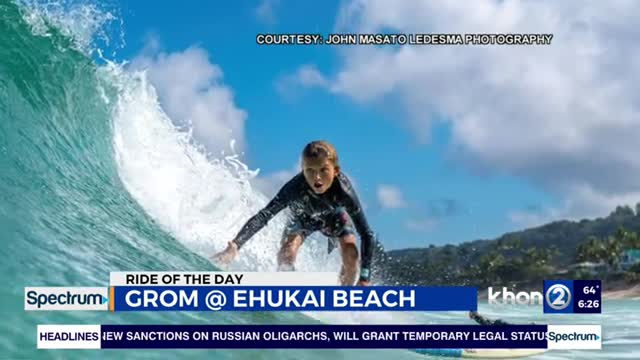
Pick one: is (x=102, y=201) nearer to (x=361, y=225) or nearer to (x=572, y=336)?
(x=361, y=225)

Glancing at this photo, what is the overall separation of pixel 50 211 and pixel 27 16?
526 cm

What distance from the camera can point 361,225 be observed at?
701cm

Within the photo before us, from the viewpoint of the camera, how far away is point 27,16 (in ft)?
39.0

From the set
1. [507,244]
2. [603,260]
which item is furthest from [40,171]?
[507,244]

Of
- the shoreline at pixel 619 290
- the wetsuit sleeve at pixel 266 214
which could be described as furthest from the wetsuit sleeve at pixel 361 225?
the shoreline at pixel 619 290

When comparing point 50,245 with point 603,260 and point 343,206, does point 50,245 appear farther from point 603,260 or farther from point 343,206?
point 603,260

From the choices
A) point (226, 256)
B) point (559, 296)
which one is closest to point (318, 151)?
point (226, 256)

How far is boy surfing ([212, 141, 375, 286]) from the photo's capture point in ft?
22.5

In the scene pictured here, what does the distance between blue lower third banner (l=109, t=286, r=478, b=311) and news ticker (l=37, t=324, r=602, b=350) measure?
0.65 ft

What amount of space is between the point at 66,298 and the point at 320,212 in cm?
249

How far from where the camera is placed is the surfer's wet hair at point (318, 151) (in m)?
6.80

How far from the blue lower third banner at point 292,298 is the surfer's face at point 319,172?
3.20ft

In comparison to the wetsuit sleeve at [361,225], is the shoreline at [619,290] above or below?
above

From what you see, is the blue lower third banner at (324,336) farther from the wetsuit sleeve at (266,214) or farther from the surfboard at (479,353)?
the wetsuit sleeve at (266,214)
